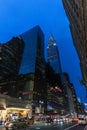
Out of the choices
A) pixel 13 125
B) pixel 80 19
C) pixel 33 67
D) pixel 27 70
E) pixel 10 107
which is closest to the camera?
pixel 80 19

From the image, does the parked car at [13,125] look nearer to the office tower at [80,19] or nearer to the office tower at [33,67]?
the office tower at [80,19]

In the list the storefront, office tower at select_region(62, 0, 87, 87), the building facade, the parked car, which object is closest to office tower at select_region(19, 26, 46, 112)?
the building facade

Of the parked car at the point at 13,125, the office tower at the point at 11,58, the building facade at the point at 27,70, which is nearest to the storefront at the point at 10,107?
the building facade at the point at 27,70

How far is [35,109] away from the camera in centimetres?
11444

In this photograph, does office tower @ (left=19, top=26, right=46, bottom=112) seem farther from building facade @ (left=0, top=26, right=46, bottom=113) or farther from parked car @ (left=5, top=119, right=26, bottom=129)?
parked car @ (left=5, top=119, right=26, bottom=129)

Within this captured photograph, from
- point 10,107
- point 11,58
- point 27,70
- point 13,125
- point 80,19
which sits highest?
point 11,58

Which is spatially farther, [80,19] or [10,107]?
[10,107]

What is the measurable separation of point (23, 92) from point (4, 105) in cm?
5225

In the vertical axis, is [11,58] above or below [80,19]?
above

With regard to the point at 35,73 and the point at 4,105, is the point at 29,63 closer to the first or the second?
the point at 35,73

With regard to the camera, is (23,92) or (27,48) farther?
(27,48)

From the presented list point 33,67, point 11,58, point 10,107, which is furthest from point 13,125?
point 11,58

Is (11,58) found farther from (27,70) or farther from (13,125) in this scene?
(13,125)

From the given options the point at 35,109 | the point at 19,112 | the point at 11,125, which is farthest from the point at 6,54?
the point at 11,125
